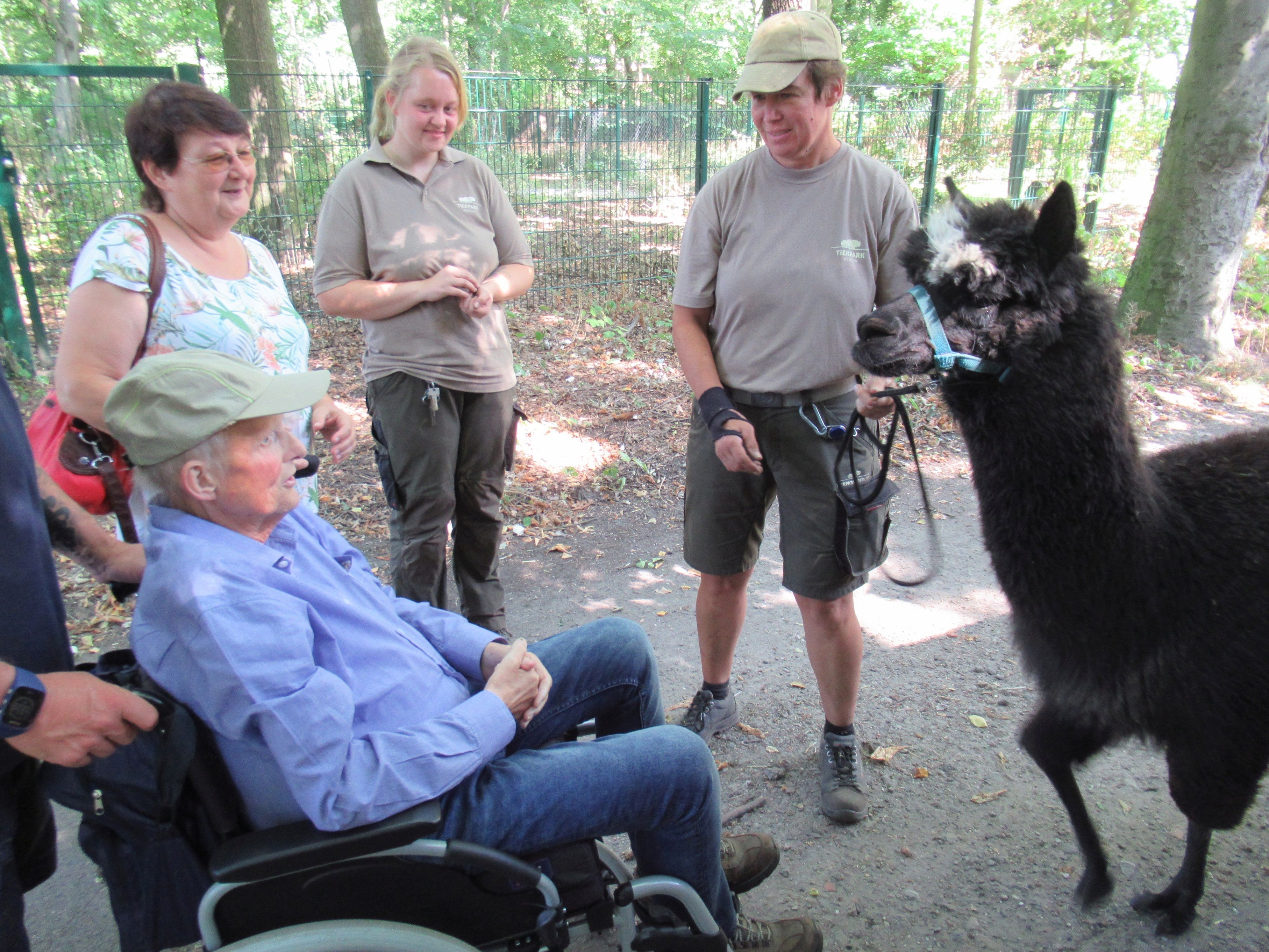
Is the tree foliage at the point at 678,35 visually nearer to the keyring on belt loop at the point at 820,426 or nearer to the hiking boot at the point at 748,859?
the keyring on belt loop at the point at 820,426

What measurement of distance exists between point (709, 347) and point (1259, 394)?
261 inches

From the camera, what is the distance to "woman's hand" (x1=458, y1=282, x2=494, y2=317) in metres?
3.07

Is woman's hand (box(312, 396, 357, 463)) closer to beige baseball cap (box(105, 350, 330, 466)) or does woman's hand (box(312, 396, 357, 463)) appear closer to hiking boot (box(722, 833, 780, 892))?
beige baseball cap (box(105, 350, 330, 466))

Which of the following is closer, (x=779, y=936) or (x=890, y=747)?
(x=779, y=936)

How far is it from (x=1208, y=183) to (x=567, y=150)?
231 inches

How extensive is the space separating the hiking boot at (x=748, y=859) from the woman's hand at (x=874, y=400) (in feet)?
4.10

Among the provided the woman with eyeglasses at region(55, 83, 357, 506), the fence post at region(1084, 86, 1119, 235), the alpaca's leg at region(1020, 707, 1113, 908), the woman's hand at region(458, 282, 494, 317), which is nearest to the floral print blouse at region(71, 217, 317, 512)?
the woman with eyeglasses at region(55, 83, 357, 506)

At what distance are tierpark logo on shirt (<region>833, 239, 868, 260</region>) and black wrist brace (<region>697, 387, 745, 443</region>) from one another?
0.54 m

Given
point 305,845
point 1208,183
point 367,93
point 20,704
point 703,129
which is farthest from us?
point 703,129

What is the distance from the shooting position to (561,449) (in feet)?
18.5

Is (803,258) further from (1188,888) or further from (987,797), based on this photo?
(1188,888)

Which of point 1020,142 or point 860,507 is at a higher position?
point 1020,142

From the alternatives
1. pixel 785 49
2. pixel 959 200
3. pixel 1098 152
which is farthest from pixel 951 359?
pixel 1098 152

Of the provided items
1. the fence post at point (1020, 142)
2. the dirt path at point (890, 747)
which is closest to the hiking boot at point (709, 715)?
the dirt path at point (890, 747)
